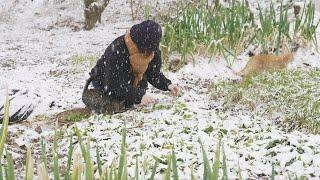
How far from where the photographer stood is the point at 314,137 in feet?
9.78

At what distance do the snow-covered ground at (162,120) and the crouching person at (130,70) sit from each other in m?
0.16

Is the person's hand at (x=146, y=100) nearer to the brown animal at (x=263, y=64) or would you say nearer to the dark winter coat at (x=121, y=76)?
the dark winter coat at (x=121, y=76)

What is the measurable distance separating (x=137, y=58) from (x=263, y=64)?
6.09ft

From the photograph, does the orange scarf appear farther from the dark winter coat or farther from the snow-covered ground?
the snow-covered ground

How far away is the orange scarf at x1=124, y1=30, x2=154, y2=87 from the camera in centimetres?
374

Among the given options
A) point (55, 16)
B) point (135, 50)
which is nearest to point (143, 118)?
point (135, 50)

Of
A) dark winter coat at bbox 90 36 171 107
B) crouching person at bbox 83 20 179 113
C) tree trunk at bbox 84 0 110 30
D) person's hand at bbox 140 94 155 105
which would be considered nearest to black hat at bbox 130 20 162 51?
crouching person at bbox 83 20 179 113

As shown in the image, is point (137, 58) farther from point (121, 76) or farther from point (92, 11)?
point (92, 11)

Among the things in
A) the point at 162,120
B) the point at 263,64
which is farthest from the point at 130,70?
the point at 263,64

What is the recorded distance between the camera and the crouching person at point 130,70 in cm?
364

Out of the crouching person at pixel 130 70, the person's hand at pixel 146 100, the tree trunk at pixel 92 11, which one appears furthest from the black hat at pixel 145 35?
the tree trunk at pixel 92 11

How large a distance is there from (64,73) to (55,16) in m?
4.86

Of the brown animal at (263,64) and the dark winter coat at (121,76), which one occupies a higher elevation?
the dark winter coat at (121,76)

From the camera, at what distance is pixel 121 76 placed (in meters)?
3.90
